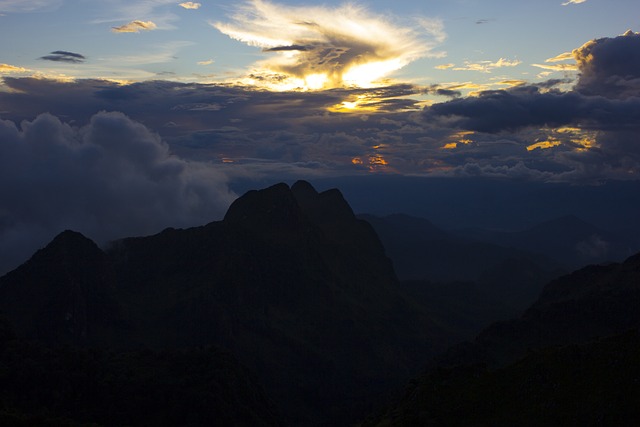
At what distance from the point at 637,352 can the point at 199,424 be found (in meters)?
100

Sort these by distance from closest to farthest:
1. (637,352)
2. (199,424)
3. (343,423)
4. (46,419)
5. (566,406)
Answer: (566,406)
(637,352)
(46,419)
(199,424)
(343,423)

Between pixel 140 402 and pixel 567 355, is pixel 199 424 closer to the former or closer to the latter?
pixel 140 402

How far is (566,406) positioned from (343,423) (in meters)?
104

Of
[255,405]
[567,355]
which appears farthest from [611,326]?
[255,405]

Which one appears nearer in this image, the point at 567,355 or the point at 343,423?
the point at 567,355

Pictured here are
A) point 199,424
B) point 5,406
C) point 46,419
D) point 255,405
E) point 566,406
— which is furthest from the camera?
point 255,405

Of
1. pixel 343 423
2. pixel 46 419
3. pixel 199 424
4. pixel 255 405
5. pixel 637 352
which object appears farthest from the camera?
pixel 343 423

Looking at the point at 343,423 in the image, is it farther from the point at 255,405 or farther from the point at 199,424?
the point at 199,424

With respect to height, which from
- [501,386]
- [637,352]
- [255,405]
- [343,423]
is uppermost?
[637,352]

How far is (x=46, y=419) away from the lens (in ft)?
375

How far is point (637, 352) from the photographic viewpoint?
106 m

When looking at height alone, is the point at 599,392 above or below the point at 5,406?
above

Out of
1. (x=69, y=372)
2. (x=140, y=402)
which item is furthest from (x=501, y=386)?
(x=69, y=372)

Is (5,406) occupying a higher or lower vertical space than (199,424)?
higher
